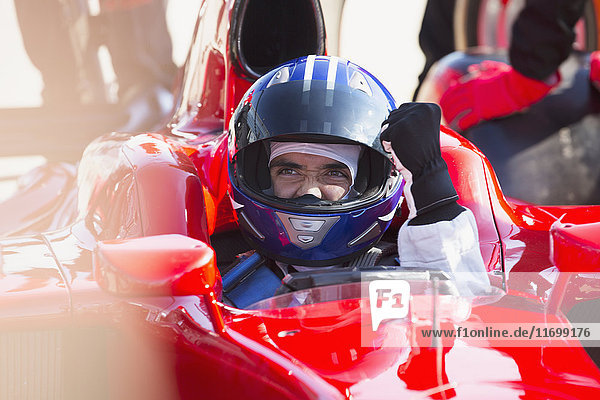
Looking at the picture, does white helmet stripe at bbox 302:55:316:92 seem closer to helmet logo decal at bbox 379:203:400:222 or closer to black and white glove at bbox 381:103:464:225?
black and white glove at bbox 381:103:464:225

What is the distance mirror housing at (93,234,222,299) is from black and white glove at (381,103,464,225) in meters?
0.57

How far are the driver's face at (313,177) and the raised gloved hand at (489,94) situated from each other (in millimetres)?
2462

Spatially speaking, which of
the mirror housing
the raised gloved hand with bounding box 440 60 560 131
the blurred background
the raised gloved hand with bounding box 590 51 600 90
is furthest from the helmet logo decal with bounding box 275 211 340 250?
the raised gloved hand with bounding box 590 51 600 90

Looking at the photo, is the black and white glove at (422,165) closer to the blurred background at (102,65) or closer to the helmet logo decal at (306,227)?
the helmet logo decal at (306,227)

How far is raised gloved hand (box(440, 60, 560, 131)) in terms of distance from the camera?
4.12 meters

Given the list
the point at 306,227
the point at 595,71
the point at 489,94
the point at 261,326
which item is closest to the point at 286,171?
the point at 306,227

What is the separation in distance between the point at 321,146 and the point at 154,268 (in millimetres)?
733

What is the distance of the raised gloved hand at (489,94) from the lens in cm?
412

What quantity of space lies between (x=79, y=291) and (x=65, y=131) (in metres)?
3.59

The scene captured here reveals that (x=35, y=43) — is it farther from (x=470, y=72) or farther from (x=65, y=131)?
(x=470, y=72)

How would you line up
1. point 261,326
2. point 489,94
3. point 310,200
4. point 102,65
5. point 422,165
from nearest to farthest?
point 261,326
point 422,165
point 310,200
point 489,94
point 102,65

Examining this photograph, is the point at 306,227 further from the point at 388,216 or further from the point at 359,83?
the point at 359,83

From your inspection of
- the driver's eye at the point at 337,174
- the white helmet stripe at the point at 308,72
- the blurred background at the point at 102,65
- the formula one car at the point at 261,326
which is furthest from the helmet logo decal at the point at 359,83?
the blurred background at the point at 102,65

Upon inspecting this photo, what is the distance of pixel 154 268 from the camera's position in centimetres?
125
